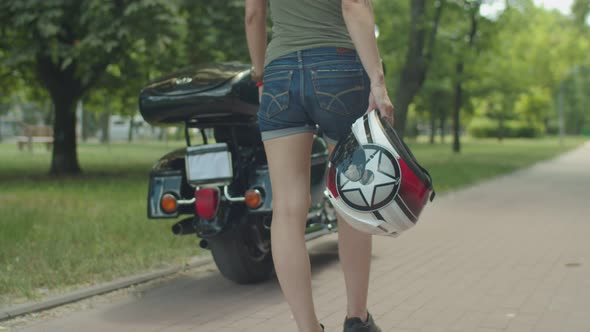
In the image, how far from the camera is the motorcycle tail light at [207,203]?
4.72 metres

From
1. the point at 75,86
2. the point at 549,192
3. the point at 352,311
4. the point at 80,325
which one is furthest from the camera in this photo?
the point at 75,86

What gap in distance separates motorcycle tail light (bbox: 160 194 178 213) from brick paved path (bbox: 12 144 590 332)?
0.55 meters

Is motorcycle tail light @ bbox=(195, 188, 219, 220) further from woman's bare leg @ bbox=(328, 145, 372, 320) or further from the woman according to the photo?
the woman

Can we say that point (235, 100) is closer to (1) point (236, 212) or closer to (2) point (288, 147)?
(1) point (236, 212)

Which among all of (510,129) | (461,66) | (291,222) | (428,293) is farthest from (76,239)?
(510,129)

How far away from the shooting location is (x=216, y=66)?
501cm

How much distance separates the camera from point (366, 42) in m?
3.06

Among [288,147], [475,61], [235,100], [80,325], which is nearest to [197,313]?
[80,325]

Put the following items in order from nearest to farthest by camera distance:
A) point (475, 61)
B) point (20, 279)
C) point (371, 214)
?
point (371, 214) → point (20, 279) → point (475, 61)

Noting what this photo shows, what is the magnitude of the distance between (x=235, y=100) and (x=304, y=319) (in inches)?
77.7

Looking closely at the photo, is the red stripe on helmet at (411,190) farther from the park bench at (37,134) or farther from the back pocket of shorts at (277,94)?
the park bench at (37,134)

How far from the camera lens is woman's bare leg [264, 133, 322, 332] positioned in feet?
10.2

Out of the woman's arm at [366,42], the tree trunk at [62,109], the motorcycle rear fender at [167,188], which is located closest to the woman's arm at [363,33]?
the woman's arm at [366,42]

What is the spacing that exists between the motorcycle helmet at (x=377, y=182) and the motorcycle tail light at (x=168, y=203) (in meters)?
2.06
